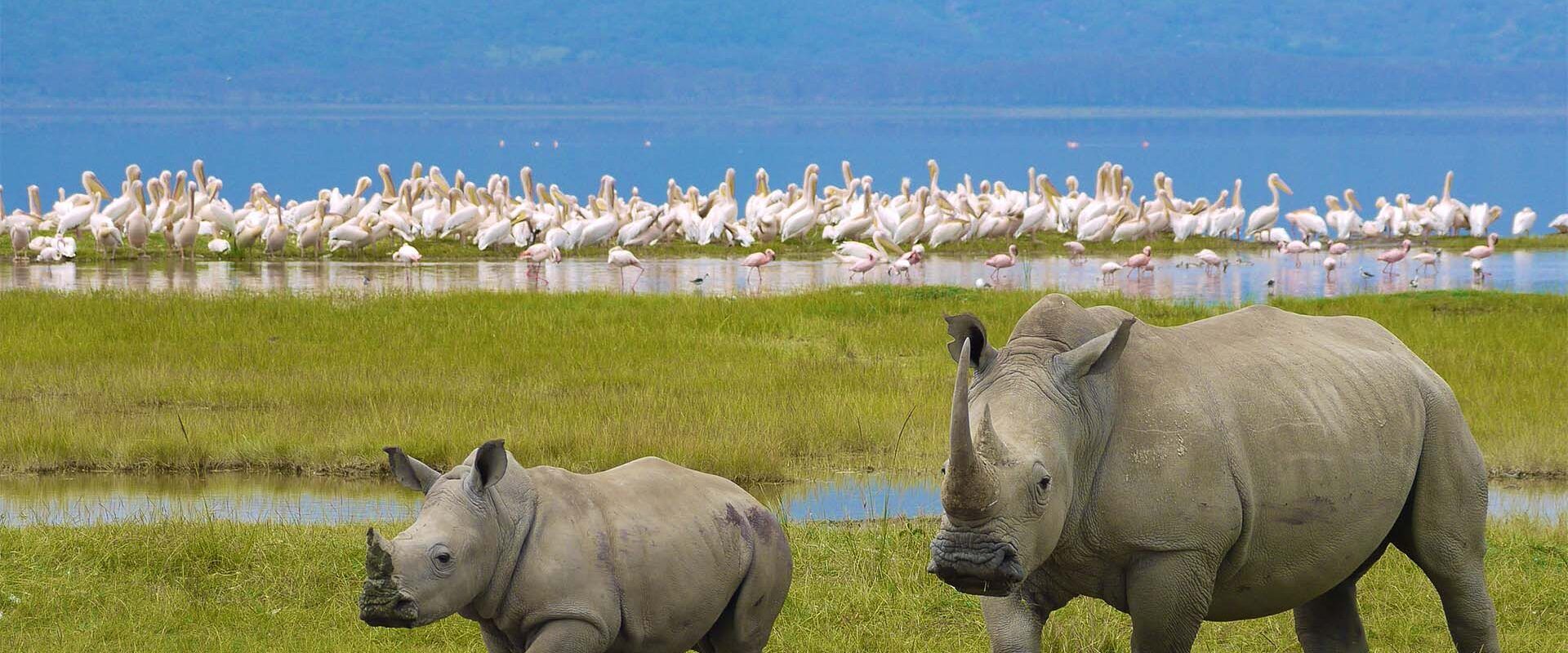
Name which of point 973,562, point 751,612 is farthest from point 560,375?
point 973,562

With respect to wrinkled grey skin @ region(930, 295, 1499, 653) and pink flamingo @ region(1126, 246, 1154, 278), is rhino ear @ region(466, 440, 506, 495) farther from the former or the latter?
pink flamingo @ region(1126, 246, 1154, 278)

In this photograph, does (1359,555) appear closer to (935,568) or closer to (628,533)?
(935,568)

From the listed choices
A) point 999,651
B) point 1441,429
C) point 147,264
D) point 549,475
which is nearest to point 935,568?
point 999,651

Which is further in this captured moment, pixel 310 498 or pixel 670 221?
pixel 670 221

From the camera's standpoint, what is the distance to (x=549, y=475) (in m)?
5.32

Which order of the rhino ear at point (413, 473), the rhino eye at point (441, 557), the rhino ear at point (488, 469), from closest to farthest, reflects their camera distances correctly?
the rhino eye at point (441, 557) → the rhino ear at point (488, 469) → the rhino ear at point (413, 473)

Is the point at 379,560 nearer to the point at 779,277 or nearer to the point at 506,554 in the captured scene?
the point at 506,554

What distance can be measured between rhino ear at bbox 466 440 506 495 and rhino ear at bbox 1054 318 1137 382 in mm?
1487

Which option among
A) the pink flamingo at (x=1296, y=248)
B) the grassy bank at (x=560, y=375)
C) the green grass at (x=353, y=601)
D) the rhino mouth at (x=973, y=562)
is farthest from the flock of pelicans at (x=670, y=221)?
the rhino mouth at (x=973, y=562)

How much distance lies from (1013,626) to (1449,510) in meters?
1.51

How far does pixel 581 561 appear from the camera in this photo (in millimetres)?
5133

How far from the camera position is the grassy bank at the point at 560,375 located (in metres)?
11.5

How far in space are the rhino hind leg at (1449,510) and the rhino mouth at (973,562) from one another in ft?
6.27

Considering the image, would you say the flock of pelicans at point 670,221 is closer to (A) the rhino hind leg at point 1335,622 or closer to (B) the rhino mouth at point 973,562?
(A) the rhino hind leg at point 1335,622
